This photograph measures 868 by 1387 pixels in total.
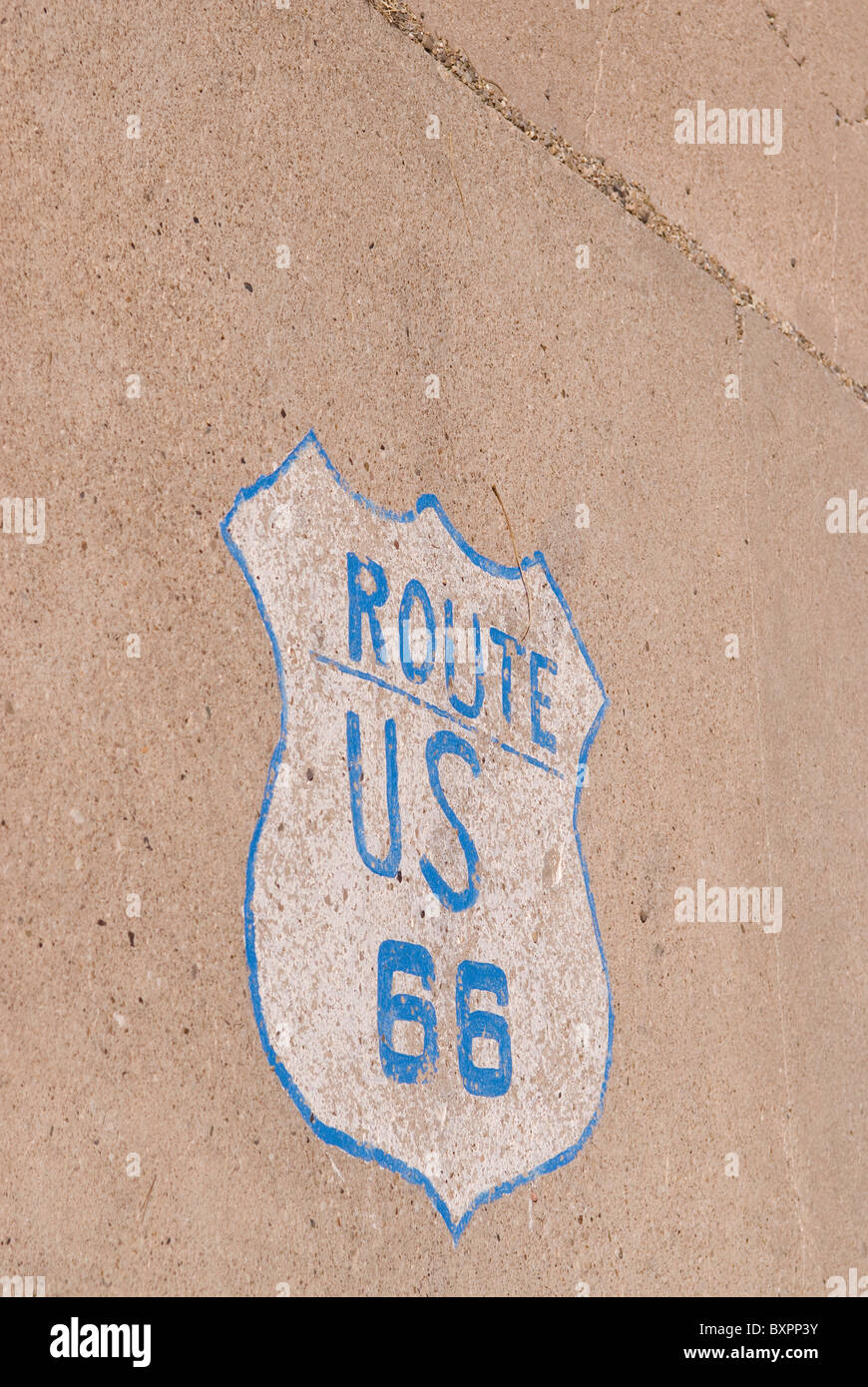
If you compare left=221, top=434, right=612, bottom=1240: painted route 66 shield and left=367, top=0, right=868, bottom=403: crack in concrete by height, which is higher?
left=367, top=0, right=868, bottom=403: crack in concrete

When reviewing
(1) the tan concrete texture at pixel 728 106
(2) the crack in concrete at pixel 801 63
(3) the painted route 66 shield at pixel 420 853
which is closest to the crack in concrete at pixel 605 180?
(1) the tan concrete texture at pixel 728 106

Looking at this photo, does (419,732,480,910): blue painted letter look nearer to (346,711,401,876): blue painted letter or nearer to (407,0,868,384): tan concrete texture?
(346,711,401,876): blue painted letter

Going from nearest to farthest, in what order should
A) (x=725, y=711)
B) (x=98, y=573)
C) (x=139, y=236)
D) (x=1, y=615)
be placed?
(x=1, y=615) < (x=98, y=573) < (x=139, y=236) < (x=725, y=711)

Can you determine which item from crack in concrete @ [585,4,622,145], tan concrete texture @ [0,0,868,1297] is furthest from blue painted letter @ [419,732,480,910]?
crack in concrete @ [585,4,622,145]

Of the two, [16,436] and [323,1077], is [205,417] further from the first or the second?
[323,1077]

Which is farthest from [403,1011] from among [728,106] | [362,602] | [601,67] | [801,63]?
[801,63]

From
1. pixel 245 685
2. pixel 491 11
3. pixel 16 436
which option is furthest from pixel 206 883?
pixel 491 11

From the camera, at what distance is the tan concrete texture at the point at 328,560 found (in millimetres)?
2027

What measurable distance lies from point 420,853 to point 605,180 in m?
1.76

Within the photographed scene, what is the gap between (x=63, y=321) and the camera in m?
2.11

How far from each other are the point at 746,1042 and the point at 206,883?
1.61 metres

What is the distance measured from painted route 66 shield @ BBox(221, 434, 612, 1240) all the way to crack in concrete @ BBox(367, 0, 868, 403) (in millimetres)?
970

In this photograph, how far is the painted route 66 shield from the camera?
2326 millimetres

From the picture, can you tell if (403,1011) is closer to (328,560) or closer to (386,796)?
(386,796)
